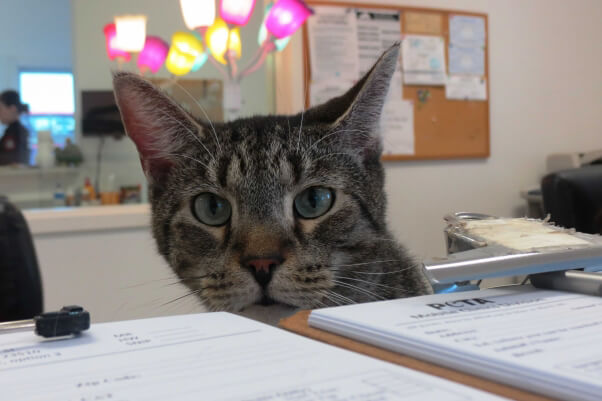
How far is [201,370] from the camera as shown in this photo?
0.37 metres

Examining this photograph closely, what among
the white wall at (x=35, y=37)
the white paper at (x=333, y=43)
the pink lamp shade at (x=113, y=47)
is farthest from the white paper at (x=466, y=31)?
the white wall at (x=35, y=37)

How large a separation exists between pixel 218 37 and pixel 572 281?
213cm

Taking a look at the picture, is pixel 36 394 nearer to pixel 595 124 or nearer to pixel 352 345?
pixel 352 345

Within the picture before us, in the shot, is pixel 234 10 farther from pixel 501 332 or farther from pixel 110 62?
pixel 501 332

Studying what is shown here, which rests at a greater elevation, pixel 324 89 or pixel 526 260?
pixel 324 89

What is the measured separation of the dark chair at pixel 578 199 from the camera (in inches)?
46.0

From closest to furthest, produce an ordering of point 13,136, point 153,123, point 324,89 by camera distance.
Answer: point 153,123
point 324,89
point 13,136

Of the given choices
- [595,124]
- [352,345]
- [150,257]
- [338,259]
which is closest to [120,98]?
[338,259]

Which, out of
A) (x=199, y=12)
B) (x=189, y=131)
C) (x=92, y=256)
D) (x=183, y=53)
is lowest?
(x=92, y=256)

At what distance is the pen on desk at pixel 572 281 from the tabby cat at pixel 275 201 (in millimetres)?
255

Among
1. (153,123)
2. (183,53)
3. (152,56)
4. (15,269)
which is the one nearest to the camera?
(153,123)

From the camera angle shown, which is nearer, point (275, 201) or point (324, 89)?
point (275, 201)

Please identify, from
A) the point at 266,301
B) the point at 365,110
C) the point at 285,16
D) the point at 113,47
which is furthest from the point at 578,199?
the point at 113,47

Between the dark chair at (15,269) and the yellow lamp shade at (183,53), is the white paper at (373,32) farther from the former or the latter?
the dark chair at (15,269)
